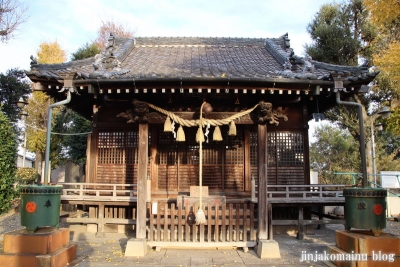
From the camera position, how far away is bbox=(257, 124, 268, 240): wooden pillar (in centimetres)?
773

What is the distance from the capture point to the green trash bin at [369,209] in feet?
19.7

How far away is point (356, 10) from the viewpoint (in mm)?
22156

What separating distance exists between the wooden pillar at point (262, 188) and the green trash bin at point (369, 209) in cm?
216

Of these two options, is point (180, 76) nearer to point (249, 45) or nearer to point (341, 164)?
point (249, 45)

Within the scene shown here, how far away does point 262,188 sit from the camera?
781 centimetres

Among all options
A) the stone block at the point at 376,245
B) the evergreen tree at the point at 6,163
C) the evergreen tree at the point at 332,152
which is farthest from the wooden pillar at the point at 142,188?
the evergreen tree at the point at 332,152

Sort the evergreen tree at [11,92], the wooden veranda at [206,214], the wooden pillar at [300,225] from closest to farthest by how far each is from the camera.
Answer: the wooden veranda at [206,214] → the wooden pillar at [300,225] → the evergreen tree at [11,92]

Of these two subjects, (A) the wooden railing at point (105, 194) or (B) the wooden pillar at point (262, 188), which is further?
(A) the wooden railing at point (105, 194)

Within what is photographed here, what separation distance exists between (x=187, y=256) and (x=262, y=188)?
8.50 feet

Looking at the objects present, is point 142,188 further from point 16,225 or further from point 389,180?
point 389,180

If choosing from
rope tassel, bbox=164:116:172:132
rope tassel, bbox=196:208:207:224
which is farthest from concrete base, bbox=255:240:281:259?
rope tassel, bbox=164:116:172:132

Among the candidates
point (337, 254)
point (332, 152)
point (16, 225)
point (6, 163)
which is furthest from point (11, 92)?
point (332, 152)

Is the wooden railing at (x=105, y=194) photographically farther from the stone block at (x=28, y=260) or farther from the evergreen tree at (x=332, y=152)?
the evergreen tree at (x=332, y=152)

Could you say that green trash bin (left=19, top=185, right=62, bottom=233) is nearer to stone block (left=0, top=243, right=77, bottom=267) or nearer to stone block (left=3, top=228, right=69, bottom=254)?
stone block (left=3, top=228, right=69, bottom=254)
